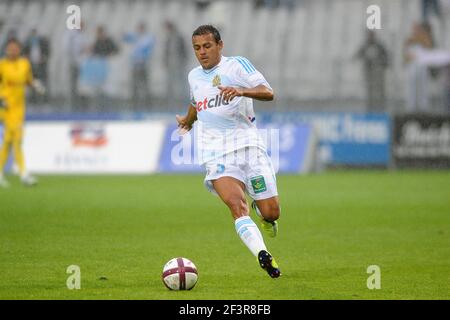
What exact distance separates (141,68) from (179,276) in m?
19.7

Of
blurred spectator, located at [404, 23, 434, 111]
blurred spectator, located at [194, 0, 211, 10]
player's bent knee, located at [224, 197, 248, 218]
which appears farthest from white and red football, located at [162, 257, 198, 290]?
blurred spectator, located at [194, 0, 211, 10]

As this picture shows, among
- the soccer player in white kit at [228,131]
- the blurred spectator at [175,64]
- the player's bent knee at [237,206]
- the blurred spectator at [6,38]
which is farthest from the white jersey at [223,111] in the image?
the blurred spectator at [6,38]

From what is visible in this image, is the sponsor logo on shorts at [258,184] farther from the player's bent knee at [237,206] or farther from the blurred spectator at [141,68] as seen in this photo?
the blurred spectator at [141,68]

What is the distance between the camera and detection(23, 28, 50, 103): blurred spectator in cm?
2844

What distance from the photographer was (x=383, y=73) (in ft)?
91.5

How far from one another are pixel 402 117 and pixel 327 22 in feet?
21.9

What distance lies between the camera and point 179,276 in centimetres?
970

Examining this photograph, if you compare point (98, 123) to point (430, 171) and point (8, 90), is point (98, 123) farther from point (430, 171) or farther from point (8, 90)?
point (430, 171)

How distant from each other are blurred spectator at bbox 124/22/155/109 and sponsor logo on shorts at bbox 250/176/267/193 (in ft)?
59.3

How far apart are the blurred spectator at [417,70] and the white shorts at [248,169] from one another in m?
17.0

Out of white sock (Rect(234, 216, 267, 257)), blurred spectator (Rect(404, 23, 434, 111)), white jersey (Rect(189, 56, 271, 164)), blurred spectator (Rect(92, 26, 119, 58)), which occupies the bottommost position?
white sock (Rect(234, 216, 267, 257))

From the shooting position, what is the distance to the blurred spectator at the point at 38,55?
28.4 m

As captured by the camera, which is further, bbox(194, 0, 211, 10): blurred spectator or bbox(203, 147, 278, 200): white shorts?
bbox(194, 0, 211, 10): blurred spectator

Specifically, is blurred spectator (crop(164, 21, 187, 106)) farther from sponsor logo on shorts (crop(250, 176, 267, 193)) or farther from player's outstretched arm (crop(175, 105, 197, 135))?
sponsor logo on shorts (crop(250, 176, 267, 193))
